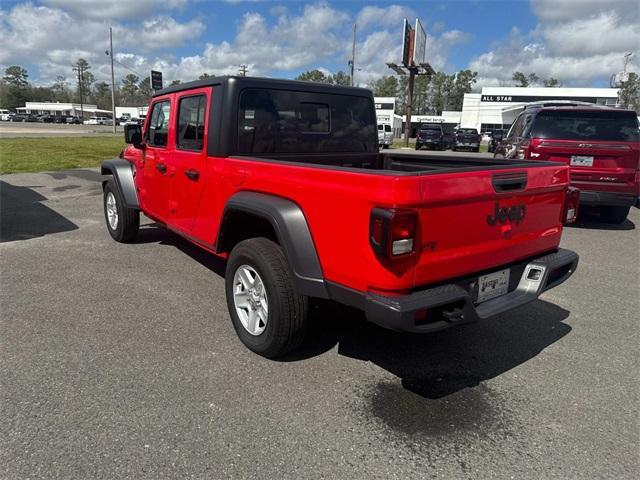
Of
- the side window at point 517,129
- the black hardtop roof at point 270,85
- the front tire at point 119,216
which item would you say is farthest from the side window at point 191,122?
the side window at point 517,129

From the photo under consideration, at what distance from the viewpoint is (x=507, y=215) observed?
2887 millimetres

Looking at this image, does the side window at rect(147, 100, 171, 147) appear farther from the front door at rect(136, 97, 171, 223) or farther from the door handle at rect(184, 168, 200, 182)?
the door handle at rect(184, 168, 200, 182)

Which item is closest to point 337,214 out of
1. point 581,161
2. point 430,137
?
point 581,161

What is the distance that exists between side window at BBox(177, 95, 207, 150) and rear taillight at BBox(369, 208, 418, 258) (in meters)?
2.16

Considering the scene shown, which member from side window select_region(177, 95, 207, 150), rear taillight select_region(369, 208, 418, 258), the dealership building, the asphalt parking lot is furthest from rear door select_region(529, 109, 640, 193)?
the dealership building

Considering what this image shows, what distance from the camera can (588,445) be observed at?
248 centimetres

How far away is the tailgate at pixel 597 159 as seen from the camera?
289 inches

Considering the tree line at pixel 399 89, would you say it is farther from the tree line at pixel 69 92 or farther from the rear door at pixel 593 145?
the rear door at pixel 593 145

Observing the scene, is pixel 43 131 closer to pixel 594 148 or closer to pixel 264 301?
pixel 594 148

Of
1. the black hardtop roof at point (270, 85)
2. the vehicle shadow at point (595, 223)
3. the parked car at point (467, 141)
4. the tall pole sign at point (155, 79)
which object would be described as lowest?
the vehicle shadow at point (595, 223)

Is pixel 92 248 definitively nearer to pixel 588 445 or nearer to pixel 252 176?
pixel 252 176

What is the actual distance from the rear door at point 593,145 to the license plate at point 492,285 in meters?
5.30

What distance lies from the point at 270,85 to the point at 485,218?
7.03 feet

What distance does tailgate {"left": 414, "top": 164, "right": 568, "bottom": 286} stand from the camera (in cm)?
249
